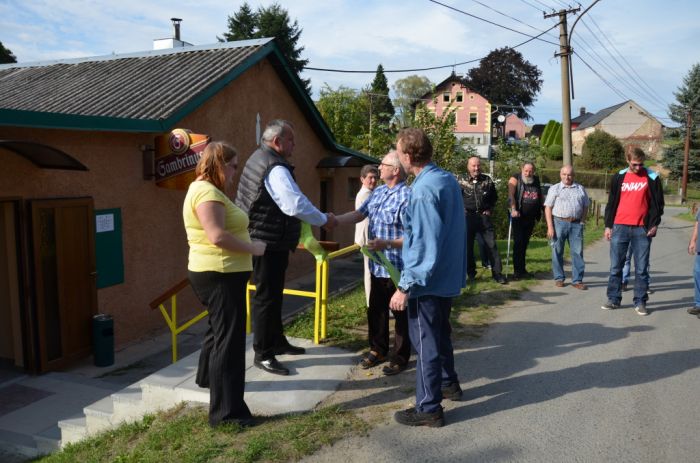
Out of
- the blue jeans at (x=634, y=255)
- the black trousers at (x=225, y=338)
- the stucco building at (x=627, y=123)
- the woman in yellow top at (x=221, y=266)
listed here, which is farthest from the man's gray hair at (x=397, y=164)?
the stucco building at (x=627, y=123)

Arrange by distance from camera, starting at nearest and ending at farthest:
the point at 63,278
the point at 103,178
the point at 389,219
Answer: the point at 389,219, the point at 63,278, the point at 103,178

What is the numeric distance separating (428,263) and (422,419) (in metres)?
1.04

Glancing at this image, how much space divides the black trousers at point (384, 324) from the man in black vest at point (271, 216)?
0.73m

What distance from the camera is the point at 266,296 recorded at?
4.20 metres

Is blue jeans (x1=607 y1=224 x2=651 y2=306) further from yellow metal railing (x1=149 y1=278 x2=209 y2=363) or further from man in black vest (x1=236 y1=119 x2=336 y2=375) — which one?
yellow metal railing (x1=149 y1=278 x2=209 y2=363)

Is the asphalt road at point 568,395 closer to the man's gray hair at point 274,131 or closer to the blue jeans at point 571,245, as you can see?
the blue jeans at point 571,245

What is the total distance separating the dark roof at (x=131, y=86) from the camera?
300 inches

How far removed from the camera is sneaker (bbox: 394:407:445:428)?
3.52 meters

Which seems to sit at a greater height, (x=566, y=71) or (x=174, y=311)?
(x=566, y=71)

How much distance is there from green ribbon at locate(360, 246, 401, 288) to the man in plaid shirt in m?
0.04

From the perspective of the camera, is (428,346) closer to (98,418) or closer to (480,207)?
(98,418)

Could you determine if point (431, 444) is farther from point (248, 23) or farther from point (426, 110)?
point (248, 23)

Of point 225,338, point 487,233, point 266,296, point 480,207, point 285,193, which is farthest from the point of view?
point 487,233

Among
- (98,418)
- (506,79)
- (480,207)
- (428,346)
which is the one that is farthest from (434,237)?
(506,79)
